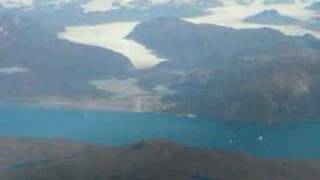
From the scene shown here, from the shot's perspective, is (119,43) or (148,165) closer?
(148,165)

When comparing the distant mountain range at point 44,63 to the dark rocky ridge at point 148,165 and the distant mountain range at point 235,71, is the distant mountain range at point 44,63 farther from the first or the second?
the dark rocky ridge at point 148,165

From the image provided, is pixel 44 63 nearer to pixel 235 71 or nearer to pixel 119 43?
pixel 235 71

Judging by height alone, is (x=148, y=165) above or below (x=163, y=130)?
above

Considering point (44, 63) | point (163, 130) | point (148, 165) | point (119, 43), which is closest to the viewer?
point (148, 165)

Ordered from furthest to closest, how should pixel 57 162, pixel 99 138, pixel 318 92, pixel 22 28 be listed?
pixel 22 28, pixel 318 92, pixel 99 138, pixel 57 162

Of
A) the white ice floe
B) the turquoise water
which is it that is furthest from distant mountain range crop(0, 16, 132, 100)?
the turquoise water

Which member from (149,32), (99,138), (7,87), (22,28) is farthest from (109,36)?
(99,138)

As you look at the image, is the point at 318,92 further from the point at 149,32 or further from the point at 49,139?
the point at 149,32

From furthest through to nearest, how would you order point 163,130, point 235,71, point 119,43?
point 119,43 → point 235,71 → point 163,130

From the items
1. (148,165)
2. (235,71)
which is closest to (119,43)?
(235,71)
